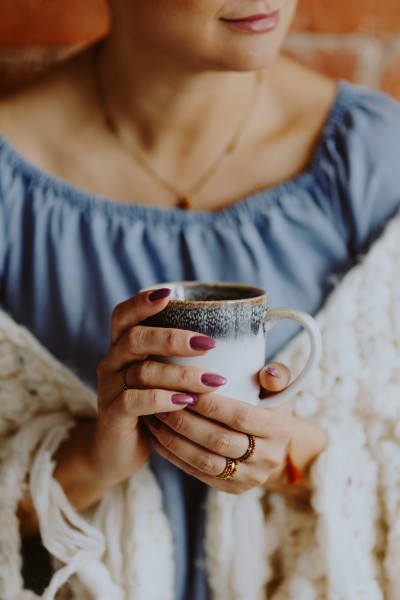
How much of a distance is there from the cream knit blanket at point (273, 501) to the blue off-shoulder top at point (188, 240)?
67mm

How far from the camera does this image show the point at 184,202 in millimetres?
1014

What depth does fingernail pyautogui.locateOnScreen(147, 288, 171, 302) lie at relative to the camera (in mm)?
658

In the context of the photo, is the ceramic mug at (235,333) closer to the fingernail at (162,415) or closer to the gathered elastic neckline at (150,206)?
the fingernail at (162,415)

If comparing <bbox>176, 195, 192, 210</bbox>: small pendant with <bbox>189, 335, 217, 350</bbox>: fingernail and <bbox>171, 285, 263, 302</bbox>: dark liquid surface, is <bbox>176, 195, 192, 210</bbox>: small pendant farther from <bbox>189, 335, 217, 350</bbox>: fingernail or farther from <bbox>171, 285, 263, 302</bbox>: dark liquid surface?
<bbox>189, 335, 217, 350</bbox>: fingernail

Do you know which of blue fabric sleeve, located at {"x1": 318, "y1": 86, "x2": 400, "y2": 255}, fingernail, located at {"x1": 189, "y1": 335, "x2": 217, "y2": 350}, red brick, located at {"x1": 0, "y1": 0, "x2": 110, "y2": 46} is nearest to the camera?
fingernail, located at {"x1": 189, "y1": 335, "x2": 217, "y2": 350}

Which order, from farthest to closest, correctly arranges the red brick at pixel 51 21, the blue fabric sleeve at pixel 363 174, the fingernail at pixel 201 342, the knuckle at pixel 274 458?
the red brick at pixel 51 21 < the blue fabric sleeve at pixel 363 174 < the knuckle at pixel 274 458 < the fingernail at pixel 201 342

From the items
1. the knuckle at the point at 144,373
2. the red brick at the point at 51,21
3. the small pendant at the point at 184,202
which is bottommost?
the small pendant at the point at 184,202

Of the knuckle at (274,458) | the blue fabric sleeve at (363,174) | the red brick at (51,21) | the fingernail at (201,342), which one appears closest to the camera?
the fingernail at (201,342)

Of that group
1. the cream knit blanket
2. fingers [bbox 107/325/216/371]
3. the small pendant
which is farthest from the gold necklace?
fingers [bbox 107/325/216/371]

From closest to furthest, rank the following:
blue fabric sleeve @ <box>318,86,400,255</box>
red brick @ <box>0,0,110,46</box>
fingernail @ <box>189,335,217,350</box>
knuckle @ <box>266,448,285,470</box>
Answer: fingernail @ <box>189,335,217,350</box> → knuckle @ <box>266,448,285,470</box> → blue fabric sleeve @ <box>318,86,400,255</box> → red brick @ <box>0,0,110,46</box>

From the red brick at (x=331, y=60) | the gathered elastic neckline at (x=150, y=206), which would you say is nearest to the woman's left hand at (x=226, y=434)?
the gathered elastic neckline at (x=150, y=206)

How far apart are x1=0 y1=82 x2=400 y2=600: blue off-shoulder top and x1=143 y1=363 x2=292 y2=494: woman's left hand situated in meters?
0.20

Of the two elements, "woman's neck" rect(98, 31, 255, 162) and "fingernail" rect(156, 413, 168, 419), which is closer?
"fingernail" rect(156, 413, 168, 419)

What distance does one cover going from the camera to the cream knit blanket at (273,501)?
84 cm
